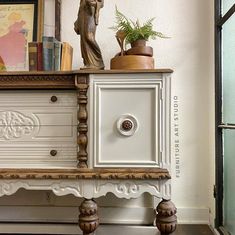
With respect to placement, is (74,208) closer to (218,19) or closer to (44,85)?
(44,85)

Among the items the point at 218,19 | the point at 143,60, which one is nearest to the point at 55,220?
the point at 143,60

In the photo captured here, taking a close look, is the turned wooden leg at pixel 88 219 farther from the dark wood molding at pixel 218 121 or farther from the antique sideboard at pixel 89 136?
the dark wood molding at pixel 218 121

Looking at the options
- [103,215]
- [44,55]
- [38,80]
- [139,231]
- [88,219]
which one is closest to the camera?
[88,219]

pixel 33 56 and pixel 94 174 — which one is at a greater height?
pixel 33 56

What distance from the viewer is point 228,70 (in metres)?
1.78

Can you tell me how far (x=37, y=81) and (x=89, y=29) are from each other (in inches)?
15.0

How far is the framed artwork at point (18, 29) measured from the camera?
6.36ft

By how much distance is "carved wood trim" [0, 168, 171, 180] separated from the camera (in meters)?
1.48

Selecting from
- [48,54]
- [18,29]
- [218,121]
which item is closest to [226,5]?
[218,121]

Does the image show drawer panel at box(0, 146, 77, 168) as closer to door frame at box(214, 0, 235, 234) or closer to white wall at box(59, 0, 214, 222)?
white wall at box(59, 0, 214, 222)

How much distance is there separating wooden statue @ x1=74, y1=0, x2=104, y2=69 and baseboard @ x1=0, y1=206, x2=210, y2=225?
0.92 meters

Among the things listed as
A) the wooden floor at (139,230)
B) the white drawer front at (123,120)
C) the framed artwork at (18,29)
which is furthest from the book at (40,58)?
the wooden floor at (139,230)

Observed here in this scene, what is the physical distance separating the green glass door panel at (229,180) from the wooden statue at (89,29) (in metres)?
0.83

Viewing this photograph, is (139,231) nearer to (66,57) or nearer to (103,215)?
(103,215)
